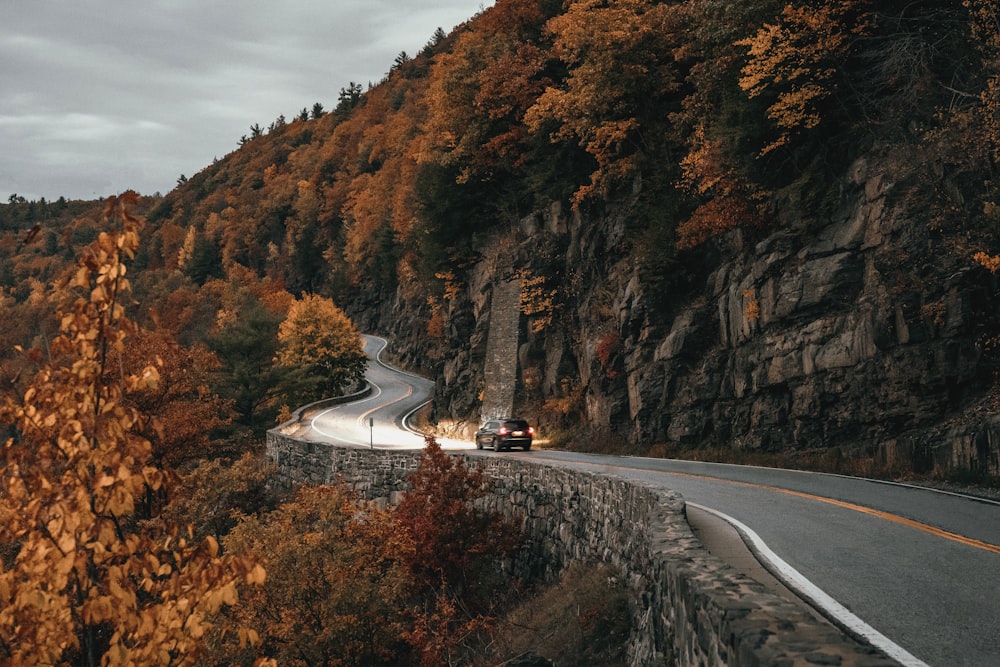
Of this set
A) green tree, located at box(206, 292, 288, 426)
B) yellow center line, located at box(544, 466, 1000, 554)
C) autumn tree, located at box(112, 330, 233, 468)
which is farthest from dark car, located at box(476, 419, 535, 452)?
green tree, located at box(206, 292, 288, 426)

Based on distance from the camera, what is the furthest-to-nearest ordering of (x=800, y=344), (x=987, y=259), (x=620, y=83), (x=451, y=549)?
1. (x=620, y=83)
2. (x=800, y=344)
3. (x=451, y=549)
4. (x=987, y=259)

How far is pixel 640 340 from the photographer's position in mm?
26734

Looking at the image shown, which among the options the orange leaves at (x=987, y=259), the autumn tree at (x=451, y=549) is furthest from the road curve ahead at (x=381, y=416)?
the orange leaves at (x=987, y=259)

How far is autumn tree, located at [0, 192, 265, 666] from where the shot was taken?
469 centimetres

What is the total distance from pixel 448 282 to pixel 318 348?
53.2 ft

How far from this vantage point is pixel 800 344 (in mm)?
19812

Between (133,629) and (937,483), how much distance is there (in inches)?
567

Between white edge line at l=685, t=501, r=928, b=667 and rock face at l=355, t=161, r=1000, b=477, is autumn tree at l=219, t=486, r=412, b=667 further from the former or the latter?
rock face at l=355, t=161, r=1000, b=477

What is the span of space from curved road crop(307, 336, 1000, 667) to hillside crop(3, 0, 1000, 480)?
2.94 metres

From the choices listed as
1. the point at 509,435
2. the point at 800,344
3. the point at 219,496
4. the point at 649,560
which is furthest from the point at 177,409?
the point at 649,560

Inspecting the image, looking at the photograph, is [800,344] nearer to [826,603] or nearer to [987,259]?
[987,259]

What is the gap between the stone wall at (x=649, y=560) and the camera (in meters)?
3.73

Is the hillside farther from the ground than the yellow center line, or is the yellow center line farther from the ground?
the hillside

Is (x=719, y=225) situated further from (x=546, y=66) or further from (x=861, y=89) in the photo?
(x=546, y=66)
